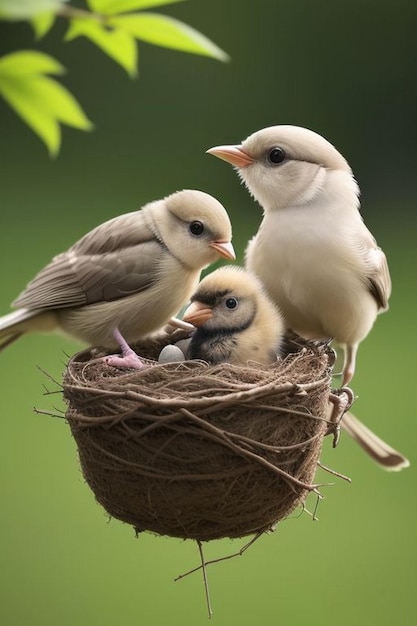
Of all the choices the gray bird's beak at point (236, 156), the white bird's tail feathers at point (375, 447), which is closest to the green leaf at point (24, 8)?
the gray bird's beak at point (236, 156)

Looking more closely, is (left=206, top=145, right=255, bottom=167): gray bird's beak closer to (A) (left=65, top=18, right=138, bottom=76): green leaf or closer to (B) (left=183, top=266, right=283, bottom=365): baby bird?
(B) (left=183, top=266, right=283, bottom=365): baby bird

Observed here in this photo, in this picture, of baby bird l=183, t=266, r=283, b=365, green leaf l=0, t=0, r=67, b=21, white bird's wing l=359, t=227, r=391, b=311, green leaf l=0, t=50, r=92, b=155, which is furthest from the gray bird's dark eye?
green leaf l=0, t=0, r=67, b=21

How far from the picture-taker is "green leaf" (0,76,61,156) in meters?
0.67

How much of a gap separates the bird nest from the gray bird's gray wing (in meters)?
0.16

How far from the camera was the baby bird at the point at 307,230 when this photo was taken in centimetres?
180

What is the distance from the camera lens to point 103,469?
1.60 m

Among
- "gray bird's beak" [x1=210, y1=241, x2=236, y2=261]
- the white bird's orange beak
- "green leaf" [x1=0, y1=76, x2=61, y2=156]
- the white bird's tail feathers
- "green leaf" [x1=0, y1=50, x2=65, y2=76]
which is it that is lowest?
the white bird's tail feathers

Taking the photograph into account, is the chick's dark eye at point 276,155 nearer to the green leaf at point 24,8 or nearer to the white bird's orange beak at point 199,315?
the white bird's orange beak at point 199,315

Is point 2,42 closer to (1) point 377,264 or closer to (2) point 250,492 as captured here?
(1) point 377,264

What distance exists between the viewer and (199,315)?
5.98 feet

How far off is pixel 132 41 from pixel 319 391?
3.29 ft

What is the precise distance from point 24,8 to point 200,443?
3.23 feet

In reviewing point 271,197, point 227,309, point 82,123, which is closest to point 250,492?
point 227,309

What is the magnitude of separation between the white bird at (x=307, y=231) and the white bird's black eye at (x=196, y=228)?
0.44ft
